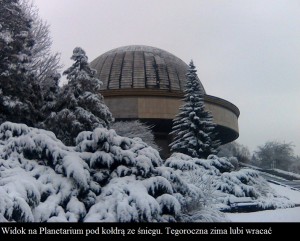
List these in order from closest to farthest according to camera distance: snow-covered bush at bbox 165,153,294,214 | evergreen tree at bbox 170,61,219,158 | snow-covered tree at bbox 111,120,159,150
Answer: snow-covered bush at bbox 165,153,294,214 → evergreen tree at bbox 170,61,219,158 → snow-covered tree at bbox 111,120,159,150

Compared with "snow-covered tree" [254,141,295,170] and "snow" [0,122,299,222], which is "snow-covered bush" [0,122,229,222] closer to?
"snow" [0,122,299,222]

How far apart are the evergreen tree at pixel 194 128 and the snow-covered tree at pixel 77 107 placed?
5384 millimetres

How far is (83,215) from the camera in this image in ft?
21.3

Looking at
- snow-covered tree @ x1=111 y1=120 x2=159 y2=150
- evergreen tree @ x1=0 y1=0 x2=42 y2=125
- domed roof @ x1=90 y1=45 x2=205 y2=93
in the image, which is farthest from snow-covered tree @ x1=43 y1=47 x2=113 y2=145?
domed roof @ x1=90 y1=45 x2=205 y2=93

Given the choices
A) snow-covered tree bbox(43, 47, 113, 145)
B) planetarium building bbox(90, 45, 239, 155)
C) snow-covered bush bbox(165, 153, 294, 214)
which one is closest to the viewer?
snow-covered bush bbox(165, 153, 294, 214)

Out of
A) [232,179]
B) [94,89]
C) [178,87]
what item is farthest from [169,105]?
[232,179]

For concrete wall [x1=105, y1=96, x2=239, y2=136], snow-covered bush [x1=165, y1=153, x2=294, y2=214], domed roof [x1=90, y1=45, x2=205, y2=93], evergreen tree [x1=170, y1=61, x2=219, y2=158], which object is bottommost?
snow-covered bush [x1=165, y1=153, x2=294, y2=214]

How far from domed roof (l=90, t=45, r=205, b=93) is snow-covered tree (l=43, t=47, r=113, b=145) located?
16.8m

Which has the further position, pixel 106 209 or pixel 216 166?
pixel 216 166

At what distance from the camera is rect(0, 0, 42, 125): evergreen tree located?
13.5 meters
